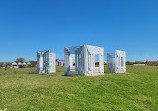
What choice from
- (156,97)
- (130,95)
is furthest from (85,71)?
(156,97)

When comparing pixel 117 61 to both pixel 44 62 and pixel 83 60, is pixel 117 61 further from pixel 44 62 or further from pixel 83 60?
pixel 44 62

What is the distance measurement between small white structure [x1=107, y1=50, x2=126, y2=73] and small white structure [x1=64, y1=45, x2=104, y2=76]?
3745mm

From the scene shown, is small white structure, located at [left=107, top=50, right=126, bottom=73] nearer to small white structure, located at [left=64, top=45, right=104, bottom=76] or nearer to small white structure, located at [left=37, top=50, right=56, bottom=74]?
small white structure, located at [left=64, top=45, right=104, bottom=76]

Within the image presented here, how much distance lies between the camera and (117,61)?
17016 mm

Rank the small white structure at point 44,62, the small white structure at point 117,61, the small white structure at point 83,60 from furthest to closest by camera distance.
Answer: the small white structure at point 117,61 → the small white structure at point 44,62 → the small white structure at point 83,60

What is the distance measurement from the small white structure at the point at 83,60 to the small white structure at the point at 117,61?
3.74 meters

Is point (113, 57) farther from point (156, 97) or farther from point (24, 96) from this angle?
point (24, 96)

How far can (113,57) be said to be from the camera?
58.9ft

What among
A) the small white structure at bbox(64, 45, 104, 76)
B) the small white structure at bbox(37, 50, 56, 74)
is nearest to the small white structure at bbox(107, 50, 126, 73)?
the small white structure at bbox(64, 45, 104, 76)

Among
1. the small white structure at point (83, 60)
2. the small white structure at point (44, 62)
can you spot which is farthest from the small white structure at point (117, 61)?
the small white structure at point (44, 62)

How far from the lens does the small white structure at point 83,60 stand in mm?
12411

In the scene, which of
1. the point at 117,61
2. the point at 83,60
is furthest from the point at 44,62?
the point at 117,61

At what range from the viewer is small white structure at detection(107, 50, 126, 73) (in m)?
16.9

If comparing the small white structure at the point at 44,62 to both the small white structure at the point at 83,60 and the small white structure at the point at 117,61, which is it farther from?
the small white structure at the point at 117,61
